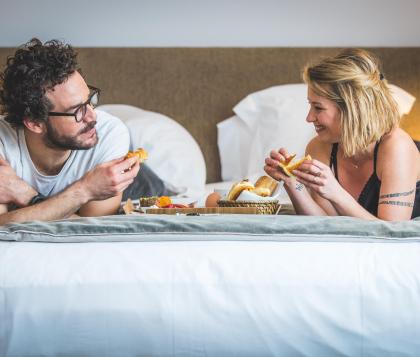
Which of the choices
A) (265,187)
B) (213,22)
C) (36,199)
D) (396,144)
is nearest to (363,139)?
(396,144)

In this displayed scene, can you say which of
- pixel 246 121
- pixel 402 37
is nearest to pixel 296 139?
pixel 246 121

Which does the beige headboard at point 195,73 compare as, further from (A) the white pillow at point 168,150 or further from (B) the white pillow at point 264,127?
(A) the white pillow at point 168,150

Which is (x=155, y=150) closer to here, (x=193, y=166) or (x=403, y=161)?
(x=193, y=166)

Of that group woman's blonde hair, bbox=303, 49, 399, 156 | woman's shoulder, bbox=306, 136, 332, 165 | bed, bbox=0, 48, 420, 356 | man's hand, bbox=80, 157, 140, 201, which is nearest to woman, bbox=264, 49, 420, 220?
woman's blonde hair, bbox=303, 49, 399, 156

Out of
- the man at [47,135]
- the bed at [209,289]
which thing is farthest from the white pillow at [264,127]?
the bed at [209,289]

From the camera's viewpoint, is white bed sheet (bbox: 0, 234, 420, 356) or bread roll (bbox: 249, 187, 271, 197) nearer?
white bed sheet (bbox: 0, 234, 420, 356)

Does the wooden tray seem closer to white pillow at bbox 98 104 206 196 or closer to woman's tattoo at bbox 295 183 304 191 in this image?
woman's tattoo at bbox 295 183 304 191

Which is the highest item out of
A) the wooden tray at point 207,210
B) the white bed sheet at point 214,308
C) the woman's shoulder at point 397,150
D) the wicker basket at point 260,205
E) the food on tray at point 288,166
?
the woman's shoulder at point 397,150

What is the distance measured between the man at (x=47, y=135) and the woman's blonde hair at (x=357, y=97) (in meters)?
0.77

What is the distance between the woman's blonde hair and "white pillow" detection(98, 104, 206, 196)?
3.46 feet

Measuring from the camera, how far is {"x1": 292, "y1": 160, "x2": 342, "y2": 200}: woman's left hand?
84.1 inches

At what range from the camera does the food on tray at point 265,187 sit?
2.26 metres

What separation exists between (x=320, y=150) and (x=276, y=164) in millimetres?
487

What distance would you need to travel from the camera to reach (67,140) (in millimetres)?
2453
